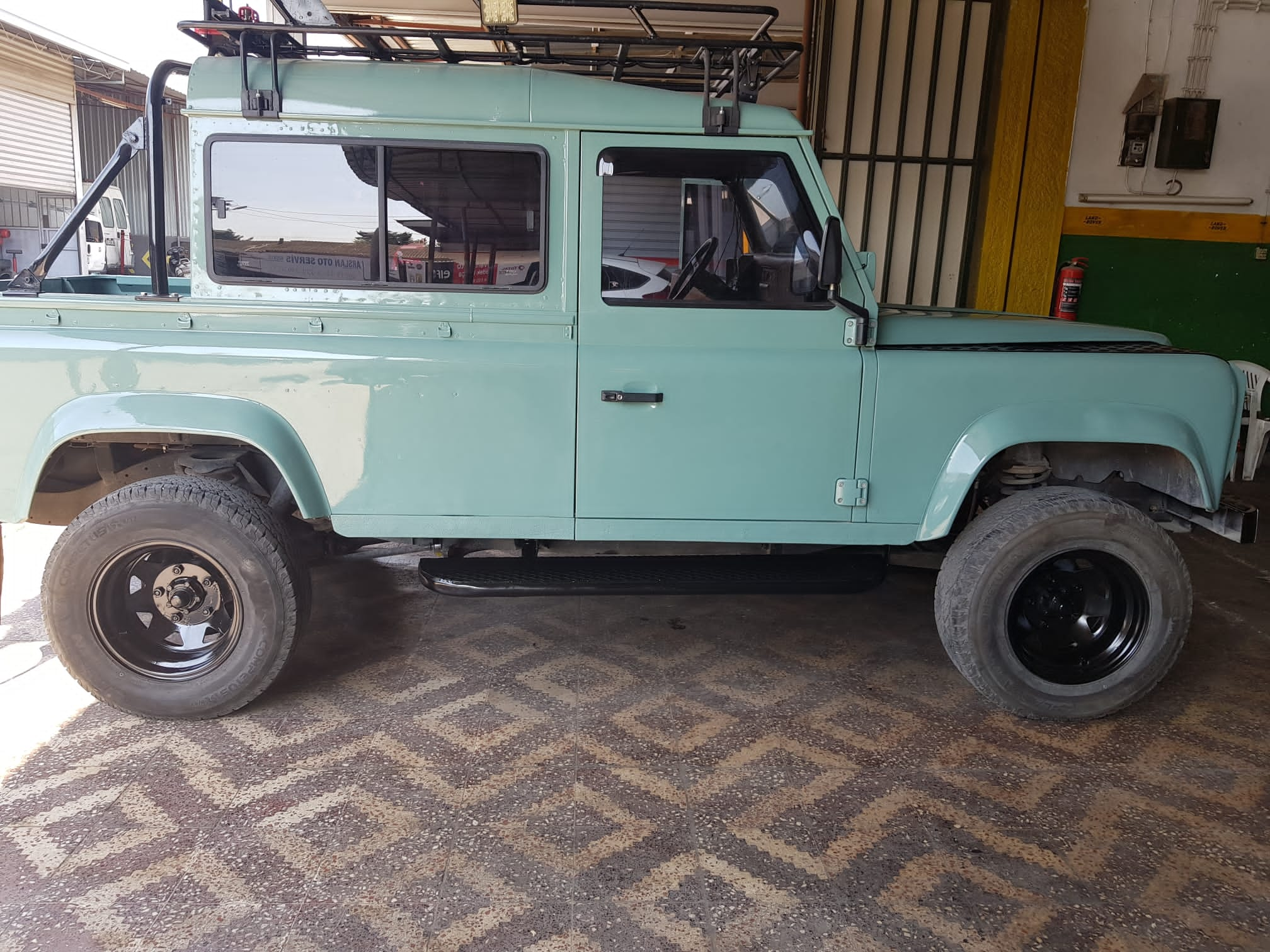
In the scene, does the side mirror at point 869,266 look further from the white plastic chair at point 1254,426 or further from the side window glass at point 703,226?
the white plastic chair at point 1254,426

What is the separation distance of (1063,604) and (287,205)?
3.32m

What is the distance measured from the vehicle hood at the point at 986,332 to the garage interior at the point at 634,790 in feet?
3.18

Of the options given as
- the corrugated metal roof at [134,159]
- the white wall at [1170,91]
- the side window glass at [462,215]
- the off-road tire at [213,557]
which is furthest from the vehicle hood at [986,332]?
the corrugated metal roof at [134,159]

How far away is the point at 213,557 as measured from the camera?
3191 mm

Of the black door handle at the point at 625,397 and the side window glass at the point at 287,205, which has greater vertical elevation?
the side window glass at the point at 287,205

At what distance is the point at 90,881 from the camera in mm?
2449

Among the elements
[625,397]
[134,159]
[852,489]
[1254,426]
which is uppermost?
[134,159]

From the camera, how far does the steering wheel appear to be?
3.23 metres

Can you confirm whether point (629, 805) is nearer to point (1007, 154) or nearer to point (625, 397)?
point (625, 397)

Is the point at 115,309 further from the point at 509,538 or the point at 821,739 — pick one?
the point at 821,739

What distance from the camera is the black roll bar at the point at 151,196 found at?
10.2 ft

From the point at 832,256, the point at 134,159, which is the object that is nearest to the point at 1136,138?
the point at 832,256

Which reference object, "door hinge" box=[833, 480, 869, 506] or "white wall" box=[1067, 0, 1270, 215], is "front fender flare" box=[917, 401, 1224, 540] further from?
"white wall" box=[1067, 0, 1270, 215]

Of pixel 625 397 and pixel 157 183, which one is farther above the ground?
pixel 157 183
